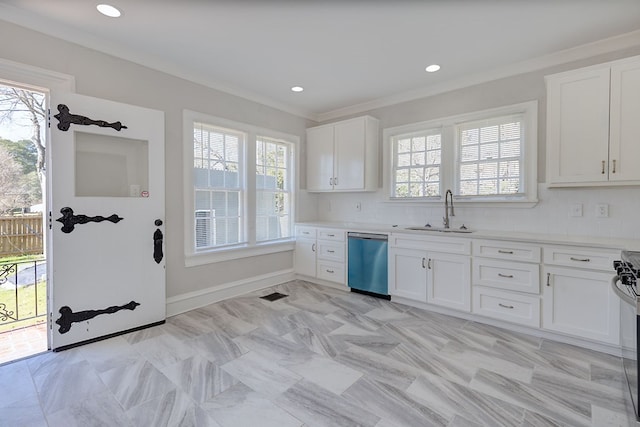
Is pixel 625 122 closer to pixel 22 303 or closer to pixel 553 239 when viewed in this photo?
pixel 553 239

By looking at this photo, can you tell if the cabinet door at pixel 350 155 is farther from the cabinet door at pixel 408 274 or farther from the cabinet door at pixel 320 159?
the cabinet door at pixel 408 274

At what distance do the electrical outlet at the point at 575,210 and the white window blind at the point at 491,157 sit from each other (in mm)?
449

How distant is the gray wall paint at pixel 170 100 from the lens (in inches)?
94.7

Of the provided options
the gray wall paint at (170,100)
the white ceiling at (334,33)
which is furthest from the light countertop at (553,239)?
the gray wall paint at (170,100)

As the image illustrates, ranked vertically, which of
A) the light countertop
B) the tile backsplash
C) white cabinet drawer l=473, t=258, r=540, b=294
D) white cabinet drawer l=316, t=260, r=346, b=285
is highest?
the tile backsplash

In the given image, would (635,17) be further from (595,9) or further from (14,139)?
(14,139)

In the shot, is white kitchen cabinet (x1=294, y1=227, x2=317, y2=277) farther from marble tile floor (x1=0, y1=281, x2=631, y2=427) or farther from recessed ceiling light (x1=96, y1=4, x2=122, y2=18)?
recessed ceiling light (x1=96, y1=4, x2=122, y2=18)

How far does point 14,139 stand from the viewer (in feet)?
12.1

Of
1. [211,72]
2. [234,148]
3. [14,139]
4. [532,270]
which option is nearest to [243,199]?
[234,148]

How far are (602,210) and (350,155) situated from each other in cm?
278

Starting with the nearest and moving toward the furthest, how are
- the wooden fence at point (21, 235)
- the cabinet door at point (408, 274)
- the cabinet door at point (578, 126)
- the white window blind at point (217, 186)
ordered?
the cabinet door at point (578, 126)
the cabinet door at point (408, 274)
the white window blind at point (217, 186)
the wooden fence at point (21, 235)

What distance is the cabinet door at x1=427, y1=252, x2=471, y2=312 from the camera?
3.07 metres

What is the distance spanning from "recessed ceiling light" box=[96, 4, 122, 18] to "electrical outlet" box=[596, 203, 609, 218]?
14.5 ft

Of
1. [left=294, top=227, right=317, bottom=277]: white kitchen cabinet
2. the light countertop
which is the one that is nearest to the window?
[left=294, top=227, right=317, bottom=277]: white kitchen cabinet
